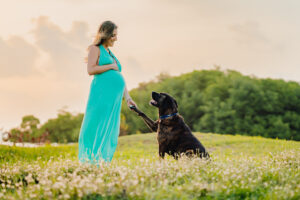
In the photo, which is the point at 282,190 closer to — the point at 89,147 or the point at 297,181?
the point at 297,181

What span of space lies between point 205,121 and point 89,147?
29.2 m

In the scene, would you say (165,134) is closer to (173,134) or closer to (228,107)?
(173,134)

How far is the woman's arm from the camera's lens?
6.25 metres

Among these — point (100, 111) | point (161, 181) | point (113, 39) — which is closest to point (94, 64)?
point (113, 39)

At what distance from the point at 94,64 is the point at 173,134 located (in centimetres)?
198

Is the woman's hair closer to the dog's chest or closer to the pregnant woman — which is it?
the pregnant woman

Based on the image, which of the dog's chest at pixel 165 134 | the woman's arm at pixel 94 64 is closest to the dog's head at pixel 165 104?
the dog's chest at pixel 165 134

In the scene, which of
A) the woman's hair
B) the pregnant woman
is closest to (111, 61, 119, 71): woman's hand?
the pregnant woman

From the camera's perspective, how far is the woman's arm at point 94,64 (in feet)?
20.5

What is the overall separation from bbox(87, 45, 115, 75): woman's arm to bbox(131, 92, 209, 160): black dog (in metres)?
0.98

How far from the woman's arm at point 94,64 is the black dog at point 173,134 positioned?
981 millimetres

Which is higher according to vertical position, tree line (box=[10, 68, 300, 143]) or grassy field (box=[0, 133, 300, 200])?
tree line (box=[10, 68, 300, 143])

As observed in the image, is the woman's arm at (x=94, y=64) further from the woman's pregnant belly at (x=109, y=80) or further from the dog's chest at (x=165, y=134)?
the dog's chest at (x=165, y=134)

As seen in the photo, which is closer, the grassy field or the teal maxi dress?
the grassy field
